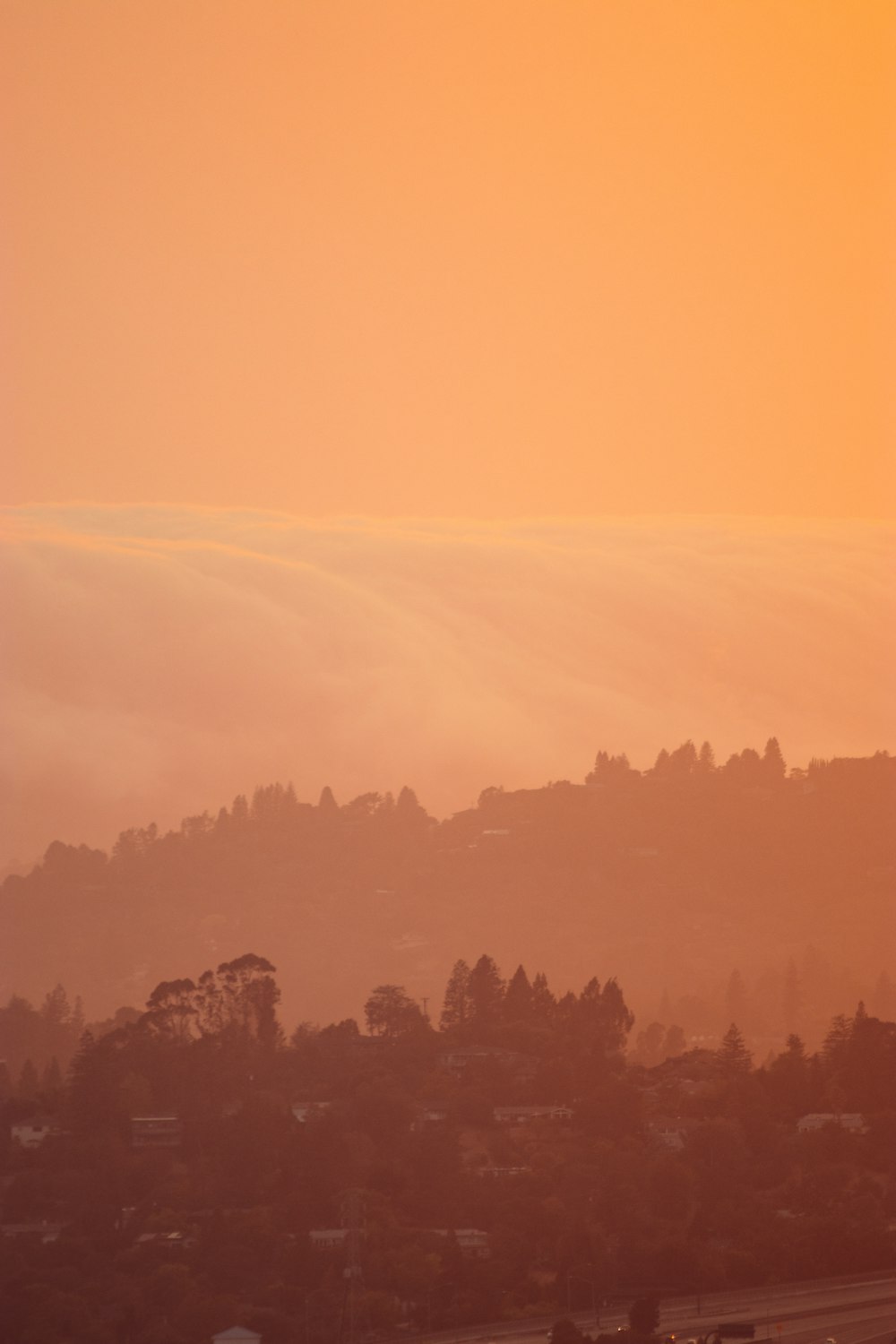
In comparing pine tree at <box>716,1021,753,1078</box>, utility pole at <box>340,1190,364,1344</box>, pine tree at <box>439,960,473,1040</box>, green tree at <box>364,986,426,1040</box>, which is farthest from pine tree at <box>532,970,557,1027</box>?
utility pole at <box>340,1190,364,1344</box>

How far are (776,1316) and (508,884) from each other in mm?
68479

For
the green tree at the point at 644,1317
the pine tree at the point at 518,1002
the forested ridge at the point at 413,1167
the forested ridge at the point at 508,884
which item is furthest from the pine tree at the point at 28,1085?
the forested ridge at the point at 508,884

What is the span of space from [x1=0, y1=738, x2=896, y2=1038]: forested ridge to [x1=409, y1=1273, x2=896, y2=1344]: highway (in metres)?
56.0

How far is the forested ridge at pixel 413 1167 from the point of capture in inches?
1908

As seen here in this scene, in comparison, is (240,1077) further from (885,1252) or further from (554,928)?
(554,928)

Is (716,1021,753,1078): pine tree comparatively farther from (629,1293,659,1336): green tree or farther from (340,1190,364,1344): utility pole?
(629,1293,659,1336): green tree

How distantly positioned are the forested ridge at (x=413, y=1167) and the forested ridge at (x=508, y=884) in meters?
34.3

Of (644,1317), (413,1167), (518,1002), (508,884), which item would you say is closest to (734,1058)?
(518,1002)

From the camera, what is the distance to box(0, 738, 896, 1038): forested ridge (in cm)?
10838

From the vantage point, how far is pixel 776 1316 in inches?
1833

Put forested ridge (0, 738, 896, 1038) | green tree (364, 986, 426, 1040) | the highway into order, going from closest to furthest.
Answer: the highway
green tree (364, 986, 426, 1040)
forested ridge (0, 738, 896, 1038)

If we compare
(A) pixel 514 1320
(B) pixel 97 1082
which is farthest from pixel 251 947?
(A) pixel 514 1320

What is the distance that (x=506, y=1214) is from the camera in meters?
53.4

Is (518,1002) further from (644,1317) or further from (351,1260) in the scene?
(644,1317)
